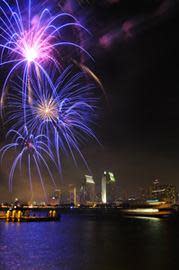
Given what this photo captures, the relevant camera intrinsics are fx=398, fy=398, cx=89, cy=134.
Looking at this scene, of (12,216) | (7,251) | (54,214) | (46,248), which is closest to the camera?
(7,251)

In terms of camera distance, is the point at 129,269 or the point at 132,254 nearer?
the point at 129,269

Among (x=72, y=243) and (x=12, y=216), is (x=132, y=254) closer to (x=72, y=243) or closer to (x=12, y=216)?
(x=72, y=243)

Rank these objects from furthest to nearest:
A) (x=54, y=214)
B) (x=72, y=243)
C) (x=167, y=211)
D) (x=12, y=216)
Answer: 1. (x=167, y=211)
2. (x=54, y=214)
3. (x=12, y=216)
4. (x=72, y=243)

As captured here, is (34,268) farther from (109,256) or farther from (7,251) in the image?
(7,251)

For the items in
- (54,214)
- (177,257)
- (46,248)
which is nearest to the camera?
(177,257)

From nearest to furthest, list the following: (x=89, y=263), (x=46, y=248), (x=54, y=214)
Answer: (x=89, y=263)
(x=46, y=248)
(x=54, y=214)

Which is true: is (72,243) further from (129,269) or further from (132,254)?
(129,269)

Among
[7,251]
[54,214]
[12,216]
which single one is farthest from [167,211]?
[7,251]

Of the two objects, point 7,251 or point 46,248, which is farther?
point 46,248
